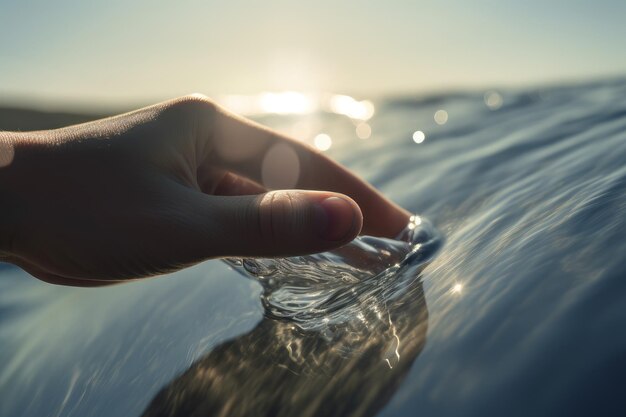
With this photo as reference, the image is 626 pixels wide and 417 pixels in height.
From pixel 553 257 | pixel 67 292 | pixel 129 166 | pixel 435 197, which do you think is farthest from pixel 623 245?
pixel 67 292

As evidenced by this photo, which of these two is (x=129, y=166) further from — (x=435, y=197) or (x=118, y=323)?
(x=435, y=197)

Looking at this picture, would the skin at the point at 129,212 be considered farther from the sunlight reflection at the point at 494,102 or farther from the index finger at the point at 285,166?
the sunlight reflection at the point at 494,102

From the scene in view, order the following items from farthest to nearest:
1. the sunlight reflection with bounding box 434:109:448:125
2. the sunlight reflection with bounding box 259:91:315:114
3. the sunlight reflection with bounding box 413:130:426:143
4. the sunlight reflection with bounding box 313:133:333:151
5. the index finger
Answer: the sunlight reflection with bounding box 259:91:315:114, the sunlight reflection with bounding box 313:133:333:151, the sunlight reflection with bounding box 434:109:448:125, the sunlight reflection with bounding box 413:130:426:143, the index finger

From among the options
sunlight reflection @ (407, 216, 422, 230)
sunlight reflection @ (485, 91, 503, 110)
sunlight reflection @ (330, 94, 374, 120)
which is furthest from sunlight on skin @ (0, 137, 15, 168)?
sunlight reflection @ (330, 94, 374, 120)

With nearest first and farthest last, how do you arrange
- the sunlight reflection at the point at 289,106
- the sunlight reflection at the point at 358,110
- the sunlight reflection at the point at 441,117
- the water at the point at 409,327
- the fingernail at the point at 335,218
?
the water at the point at 409,327 < the fingernail at the point at 335,218 < the sunlight reflection at the point at 441,117 < the sunlight reflection at the point at 358,110 < the sunlight reflection at the point at 289,106

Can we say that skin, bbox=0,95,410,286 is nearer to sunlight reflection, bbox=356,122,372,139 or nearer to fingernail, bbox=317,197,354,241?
fingernail, bbox=317,197,354,241

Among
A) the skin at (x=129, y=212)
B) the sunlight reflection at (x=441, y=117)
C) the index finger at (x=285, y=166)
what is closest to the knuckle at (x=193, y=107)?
the index finger at (x=285, y=166)
